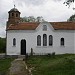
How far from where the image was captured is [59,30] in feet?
142

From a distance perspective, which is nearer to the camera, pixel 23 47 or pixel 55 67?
pixel 55 67

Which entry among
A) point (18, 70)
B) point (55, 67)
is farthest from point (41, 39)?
point (18, 70)

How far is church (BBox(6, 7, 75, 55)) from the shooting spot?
43.1 m

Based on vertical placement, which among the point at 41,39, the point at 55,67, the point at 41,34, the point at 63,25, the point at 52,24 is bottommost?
the point at 55,67

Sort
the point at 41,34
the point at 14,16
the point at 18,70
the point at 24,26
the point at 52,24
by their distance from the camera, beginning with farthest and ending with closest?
1. the point at 14,16
2. the point at 52,24
3. the point at 24,26
4. the point at 41,34
5. the point at 18,70

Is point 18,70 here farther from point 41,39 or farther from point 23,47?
point 23,47

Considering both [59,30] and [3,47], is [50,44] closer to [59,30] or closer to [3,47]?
[59,30]

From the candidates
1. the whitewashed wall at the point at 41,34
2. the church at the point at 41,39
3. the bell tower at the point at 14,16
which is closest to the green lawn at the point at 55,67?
the whitewashed wall at the point at 41,34

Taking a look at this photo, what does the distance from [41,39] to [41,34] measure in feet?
2.94

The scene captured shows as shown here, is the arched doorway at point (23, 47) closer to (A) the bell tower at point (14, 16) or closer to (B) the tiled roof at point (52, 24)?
(B) the tiled roof at point (52, 24)

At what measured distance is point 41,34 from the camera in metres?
43.6

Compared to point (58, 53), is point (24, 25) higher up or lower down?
higher up

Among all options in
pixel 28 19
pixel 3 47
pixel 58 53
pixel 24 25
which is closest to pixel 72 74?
pixel 58 53

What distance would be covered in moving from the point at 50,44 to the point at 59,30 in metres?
2.92
